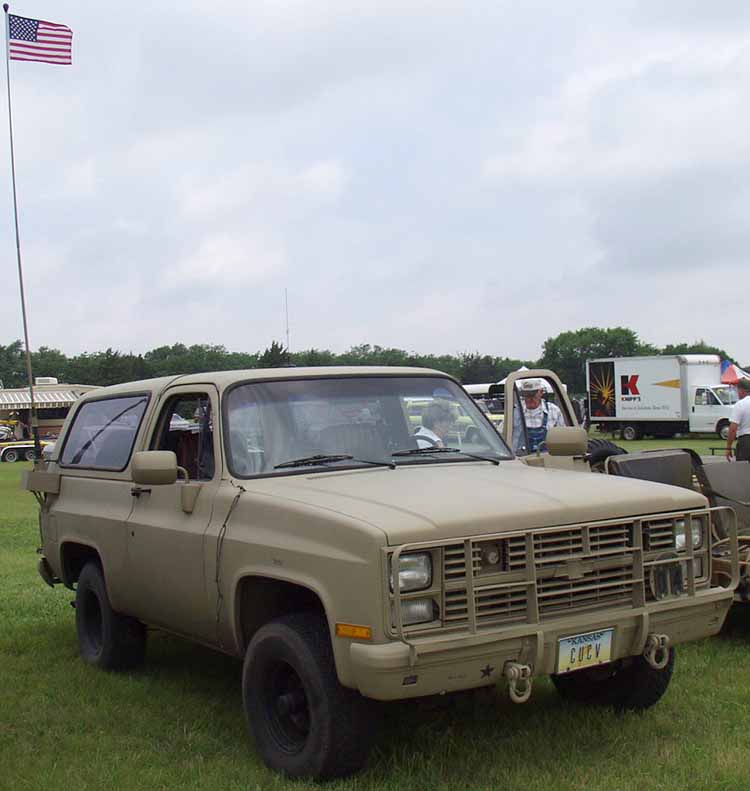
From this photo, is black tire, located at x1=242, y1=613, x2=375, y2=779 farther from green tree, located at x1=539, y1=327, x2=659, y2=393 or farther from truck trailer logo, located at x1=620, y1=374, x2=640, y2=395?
green tree, located at x1=539, y1=327, x2=659, y2=393

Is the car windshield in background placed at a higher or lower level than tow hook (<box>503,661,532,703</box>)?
higher

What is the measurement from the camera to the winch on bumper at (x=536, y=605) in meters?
4.13

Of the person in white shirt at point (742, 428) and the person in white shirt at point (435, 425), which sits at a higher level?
the person in white shirt at point (435, 425)

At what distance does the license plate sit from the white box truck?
37683 mm

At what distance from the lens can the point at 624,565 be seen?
15.5 ft

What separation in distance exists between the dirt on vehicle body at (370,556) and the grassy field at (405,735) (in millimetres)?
283

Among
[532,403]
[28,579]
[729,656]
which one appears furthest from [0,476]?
[729,656]

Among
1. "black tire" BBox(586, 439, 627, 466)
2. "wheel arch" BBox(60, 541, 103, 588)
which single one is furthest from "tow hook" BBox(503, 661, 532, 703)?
"black tire" BBox(586, 439, 627, 466)

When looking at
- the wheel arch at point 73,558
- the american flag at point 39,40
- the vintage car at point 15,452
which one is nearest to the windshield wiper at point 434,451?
the wheel arch at point 73,558

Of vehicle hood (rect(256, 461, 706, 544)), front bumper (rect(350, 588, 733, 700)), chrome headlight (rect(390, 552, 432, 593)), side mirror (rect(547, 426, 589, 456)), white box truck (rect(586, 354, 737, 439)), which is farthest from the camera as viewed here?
white box truck (rect(586, 354, 737, 439))

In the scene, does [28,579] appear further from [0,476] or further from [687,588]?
[0,476]

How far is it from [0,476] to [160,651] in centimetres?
2566

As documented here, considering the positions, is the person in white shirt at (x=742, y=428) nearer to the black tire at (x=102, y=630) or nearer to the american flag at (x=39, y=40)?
the black tire at (x=102, y=630)

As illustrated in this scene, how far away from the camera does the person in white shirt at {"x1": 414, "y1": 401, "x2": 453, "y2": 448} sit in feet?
19.4
